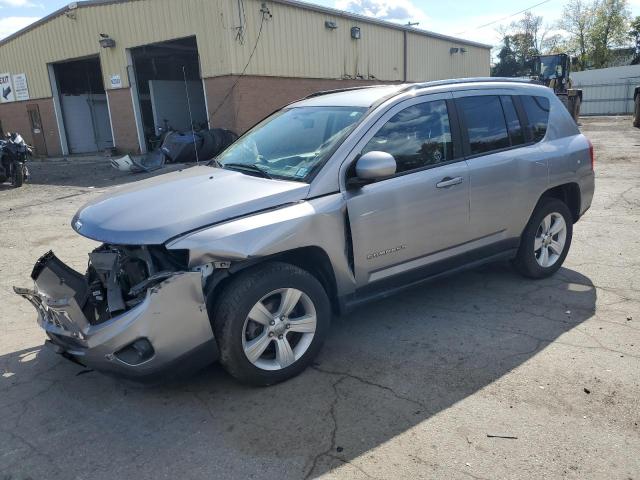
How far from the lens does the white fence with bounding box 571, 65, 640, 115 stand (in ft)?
115

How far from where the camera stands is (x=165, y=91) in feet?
68.0

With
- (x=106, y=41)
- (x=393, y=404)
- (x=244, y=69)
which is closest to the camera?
(x=393, y=404)

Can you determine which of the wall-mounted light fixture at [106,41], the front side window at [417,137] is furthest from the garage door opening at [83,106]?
the front side window at [417,137]

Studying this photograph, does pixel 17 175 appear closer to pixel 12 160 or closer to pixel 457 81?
pixel 12 160

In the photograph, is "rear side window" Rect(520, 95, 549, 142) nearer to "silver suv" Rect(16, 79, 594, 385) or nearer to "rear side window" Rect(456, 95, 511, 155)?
"silver suv" Rect(16, 79, 594, 385)

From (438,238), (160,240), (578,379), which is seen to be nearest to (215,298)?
(160,240)

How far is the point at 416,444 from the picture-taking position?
287cm

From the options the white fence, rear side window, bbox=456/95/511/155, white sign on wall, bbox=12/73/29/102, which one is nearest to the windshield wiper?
rear side window, bbox=456/95/511/155

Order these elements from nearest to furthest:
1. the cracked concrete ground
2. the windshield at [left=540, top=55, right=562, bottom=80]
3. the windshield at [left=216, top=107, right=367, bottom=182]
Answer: the cracked concrete ground, the windshield at [left=216, top=107, right=367, bottom=182], the windshield at [left=540, top=55, right=562, bottom=80]

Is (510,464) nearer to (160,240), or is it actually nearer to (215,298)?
(215,298)

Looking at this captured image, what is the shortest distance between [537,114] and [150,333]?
13.5ft

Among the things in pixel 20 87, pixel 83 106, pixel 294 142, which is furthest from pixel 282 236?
pixel 20 87

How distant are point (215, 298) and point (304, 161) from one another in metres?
1.21

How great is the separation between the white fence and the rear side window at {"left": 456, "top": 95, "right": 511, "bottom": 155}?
3637 cm
